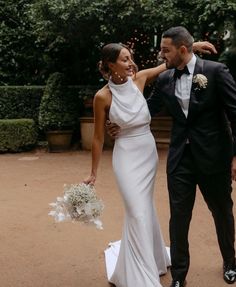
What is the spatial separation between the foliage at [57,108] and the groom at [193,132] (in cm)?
803

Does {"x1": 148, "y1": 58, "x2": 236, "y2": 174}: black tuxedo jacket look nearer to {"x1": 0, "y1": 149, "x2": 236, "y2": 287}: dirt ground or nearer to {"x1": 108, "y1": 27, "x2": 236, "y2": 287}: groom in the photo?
{"x1": 108, "y1": 27, "x2": 236, "y2": 287}: groom

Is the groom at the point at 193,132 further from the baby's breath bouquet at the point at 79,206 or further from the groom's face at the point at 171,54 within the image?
the baby's breath bouquet at the point at 79,206

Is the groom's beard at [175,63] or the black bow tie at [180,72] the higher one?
the groom's beard at [175,63]

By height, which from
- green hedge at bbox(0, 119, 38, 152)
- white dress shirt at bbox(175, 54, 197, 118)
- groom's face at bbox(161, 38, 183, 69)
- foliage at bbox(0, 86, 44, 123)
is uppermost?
groom's face at bbox(161, 38, 183, 69)

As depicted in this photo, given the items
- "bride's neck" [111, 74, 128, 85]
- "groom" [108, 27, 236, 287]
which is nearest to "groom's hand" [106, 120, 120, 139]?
"groom" [108, 27, 236, 287]

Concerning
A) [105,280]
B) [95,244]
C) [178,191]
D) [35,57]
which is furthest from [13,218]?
[35,57]

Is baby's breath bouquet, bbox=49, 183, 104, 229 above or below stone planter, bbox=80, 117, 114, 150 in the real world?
above

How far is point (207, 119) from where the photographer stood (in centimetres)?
353

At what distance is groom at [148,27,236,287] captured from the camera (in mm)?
3451

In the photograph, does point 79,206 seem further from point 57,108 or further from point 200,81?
point 57,108

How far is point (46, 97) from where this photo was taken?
38.1 ft

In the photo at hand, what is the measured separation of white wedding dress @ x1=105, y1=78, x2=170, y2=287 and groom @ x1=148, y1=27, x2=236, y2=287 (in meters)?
0.19

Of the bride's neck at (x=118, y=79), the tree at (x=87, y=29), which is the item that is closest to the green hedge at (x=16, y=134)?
the tree at (x=87, y=29)

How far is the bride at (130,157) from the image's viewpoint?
354 cm
